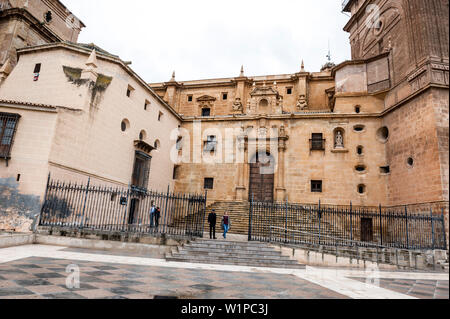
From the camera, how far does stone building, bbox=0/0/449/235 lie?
1391 centimetres

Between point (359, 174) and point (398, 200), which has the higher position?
point (359, 174)

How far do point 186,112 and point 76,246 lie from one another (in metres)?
21.2

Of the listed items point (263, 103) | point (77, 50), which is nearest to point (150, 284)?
point (77, 50)

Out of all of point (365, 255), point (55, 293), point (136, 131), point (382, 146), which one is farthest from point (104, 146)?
point (382, 146)

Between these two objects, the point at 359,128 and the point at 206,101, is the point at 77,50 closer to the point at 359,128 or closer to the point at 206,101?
the point at 206,101

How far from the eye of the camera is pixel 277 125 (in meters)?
22.6

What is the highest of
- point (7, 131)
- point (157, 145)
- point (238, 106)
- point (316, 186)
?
point (238, 106)

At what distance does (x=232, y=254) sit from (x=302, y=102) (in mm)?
19897

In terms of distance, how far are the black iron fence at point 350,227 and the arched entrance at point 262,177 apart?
391cm

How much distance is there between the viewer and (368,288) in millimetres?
6051

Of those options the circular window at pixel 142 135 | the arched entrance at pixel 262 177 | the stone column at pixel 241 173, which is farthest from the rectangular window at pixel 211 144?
the circular window at pixel 142 135

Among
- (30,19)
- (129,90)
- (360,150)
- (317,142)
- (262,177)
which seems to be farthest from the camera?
(262,177)

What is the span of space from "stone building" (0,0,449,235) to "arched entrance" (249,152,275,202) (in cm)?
8

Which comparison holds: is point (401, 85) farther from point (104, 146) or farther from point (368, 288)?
point (104, 146)
